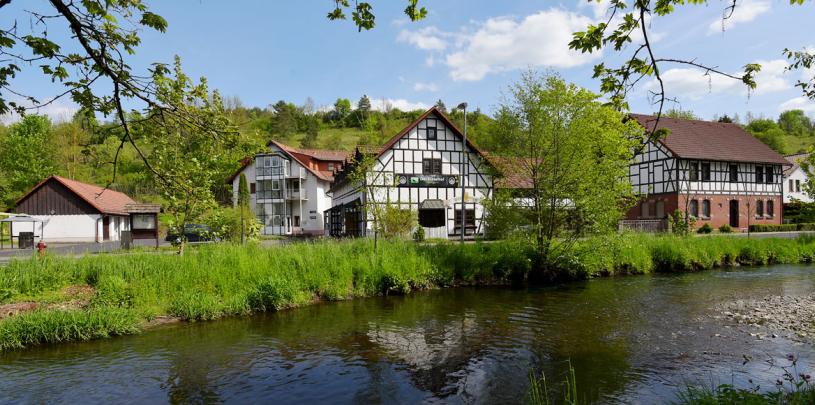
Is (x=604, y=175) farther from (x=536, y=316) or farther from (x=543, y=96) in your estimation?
(x=536, y=316)

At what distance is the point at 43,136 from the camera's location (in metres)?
53.1

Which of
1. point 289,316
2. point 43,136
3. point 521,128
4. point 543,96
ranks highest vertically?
point 43,136

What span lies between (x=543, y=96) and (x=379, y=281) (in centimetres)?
967

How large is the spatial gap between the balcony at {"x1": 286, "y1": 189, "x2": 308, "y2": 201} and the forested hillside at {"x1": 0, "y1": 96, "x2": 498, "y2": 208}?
331 inches

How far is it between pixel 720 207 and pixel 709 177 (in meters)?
2.76

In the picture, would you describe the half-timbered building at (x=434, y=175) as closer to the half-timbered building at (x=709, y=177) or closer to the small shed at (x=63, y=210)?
the half-timbered building at (x=709, y=177)

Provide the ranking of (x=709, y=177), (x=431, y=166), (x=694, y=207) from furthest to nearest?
(x=709, y=177) < (x=694, y=207) < (x=431, y=166)

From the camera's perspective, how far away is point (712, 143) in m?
40.6

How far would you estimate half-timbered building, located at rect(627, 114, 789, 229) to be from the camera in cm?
3800

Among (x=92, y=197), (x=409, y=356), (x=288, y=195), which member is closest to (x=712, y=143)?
(x=409, y=356)

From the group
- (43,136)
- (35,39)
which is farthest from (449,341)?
(43,136)

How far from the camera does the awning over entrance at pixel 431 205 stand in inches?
1196

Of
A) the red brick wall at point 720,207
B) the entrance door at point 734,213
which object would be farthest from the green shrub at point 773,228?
the entrance door at point 734,213

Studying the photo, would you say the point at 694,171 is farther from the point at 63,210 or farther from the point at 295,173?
the point at 63,210
